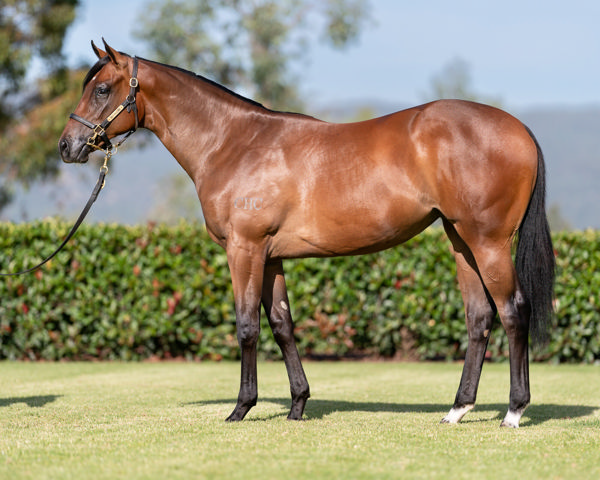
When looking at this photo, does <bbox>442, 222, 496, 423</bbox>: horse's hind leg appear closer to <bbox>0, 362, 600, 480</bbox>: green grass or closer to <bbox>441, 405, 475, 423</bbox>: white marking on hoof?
<bbox>441, 405, 475, 423</bbox>: white marking on hoof

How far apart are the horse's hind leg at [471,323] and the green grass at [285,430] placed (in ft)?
0.53

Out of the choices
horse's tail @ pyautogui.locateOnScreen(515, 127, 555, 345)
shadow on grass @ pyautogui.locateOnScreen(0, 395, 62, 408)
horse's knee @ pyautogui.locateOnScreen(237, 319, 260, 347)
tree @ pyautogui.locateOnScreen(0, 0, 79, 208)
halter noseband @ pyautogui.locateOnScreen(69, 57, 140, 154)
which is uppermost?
tree @ pyautogui.locateOnScreen(0, 0, 79, 208)

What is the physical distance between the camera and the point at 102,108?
5.52 meters

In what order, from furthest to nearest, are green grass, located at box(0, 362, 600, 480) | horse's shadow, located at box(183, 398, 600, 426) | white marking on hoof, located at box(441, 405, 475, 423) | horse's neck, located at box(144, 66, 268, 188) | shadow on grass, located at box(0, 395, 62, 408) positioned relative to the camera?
shadow on grass, located at box(0, 395, 62, 408)
horse's shadow, located at box(183, 398, 600, 426)
horse's neck, located at box(144, 66, 268, 188)
white marking on hoof, located at box(441, 405, 475, 423)
green grass, located at box(0, 362, 600, 480)

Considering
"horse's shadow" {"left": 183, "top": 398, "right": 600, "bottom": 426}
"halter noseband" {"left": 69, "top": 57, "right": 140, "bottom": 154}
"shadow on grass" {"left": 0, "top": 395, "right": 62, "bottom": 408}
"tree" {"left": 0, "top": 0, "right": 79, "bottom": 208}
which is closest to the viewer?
"halter noseband" {"left": 69, "top": 57, "right": 140, "bottom": 154}

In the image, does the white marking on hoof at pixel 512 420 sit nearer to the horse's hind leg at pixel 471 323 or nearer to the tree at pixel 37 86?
the horse's hind leg at pixel 471 323

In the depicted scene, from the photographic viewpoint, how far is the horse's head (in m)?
5.50

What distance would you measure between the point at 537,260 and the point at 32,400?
180 inches

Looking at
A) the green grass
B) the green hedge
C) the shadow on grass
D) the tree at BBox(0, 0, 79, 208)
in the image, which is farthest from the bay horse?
the tree at BBox(0, 0, 79, 208)

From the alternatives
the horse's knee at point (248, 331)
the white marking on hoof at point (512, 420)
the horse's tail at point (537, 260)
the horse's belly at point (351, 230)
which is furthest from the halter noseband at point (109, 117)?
the white marking on hoof at point (512, 420)

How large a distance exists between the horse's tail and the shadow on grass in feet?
13.7

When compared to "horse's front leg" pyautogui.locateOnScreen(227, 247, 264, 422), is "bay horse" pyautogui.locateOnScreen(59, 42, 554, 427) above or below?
above

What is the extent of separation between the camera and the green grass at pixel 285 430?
387 cm

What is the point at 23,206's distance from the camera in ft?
83.9
